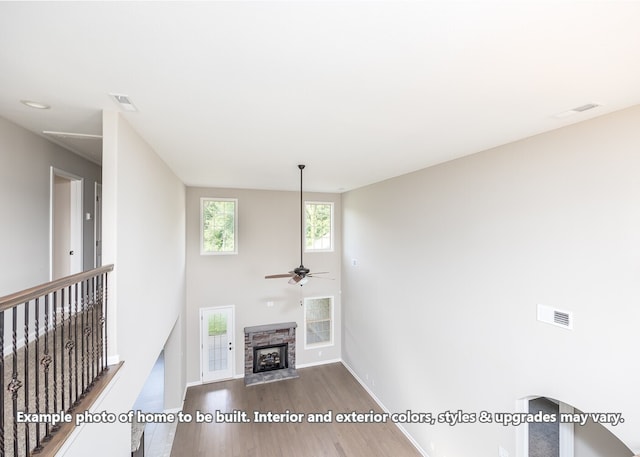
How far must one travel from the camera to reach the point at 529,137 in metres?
3.21

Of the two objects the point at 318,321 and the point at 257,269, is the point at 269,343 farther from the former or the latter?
the point at 257,269

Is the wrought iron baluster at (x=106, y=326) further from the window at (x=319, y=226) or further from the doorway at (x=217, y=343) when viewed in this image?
the window at (x=319, y=226)

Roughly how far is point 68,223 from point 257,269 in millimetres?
4402

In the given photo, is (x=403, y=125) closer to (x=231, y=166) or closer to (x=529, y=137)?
(x=529, y=137)

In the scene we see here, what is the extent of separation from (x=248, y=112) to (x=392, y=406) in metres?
6.27

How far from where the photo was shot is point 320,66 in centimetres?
176

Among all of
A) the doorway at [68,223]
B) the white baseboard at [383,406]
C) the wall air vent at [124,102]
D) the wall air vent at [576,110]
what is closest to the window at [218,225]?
the doorway at [68,223]

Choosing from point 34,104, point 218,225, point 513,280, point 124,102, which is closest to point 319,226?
point 218,225

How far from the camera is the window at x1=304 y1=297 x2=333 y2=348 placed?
8.40 metres

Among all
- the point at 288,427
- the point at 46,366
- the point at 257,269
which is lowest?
the point at 288,427

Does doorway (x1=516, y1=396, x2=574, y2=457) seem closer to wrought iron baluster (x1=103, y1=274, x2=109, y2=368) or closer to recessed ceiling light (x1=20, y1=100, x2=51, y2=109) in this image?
wrought iron baluster (x1=103, y1=274, x2=109, y2=368)

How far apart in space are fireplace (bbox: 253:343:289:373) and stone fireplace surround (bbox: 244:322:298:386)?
9 centimetres

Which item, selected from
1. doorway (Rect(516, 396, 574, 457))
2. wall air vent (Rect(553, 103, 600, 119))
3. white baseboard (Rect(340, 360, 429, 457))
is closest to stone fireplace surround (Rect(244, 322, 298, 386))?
white baseboard (Rect(340, 360, 429, 457))

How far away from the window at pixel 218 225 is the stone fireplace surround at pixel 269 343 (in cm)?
236
